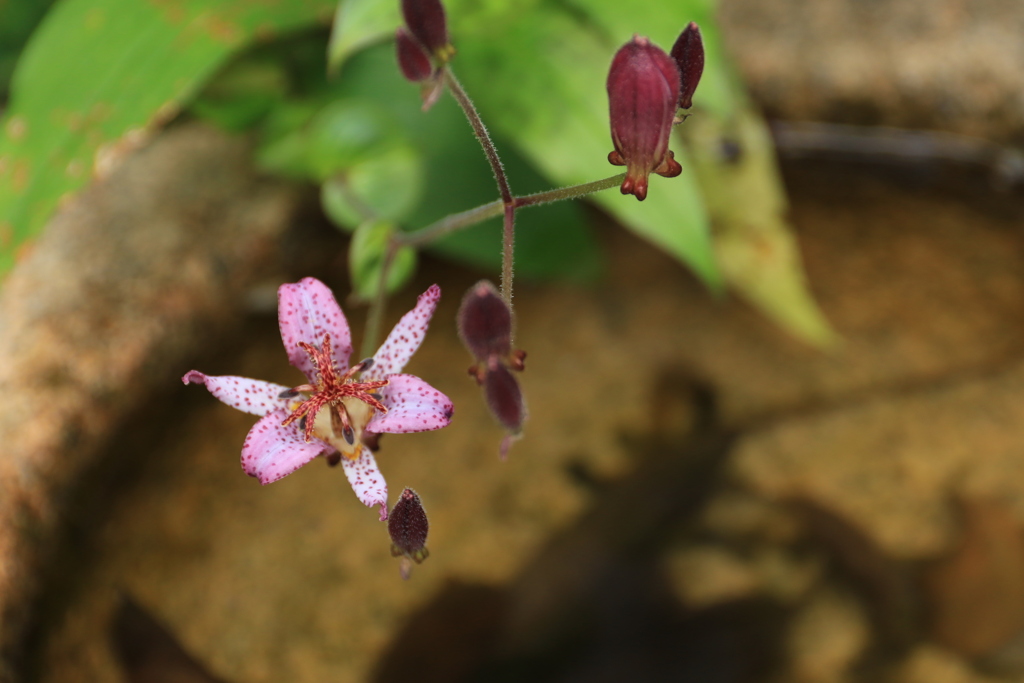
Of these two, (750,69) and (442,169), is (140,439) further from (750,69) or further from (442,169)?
(750,69)

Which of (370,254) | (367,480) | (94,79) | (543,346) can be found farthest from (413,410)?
(543,346)

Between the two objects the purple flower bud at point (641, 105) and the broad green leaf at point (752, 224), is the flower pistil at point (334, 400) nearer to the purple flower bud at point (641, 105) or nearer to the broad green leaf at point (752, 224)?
the purple flower bud at point (641, 105)

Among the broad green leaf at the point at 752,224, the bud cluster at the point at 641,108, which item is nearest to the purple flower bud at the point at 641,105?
the bud cluster at the point at 641,108

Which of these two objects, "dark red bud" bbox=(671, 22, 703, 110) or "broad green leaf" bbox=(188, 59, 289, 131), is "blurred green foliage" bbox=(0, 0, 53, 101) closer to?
"broad green leaf" bbox=(188, 59, 289, 131)

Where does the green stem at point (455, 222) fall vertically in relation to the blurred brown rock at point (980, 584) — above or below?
above

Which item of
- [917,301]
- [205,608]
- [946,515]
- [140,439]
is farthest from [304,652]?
[917,301]

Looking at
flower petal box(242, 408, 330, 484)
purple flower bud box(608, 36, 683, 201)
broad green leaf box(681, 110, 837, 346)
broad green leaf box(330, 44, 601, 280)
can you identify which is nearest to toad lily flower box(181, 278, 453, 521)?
flower petal box(242, 408, 330, 484)
